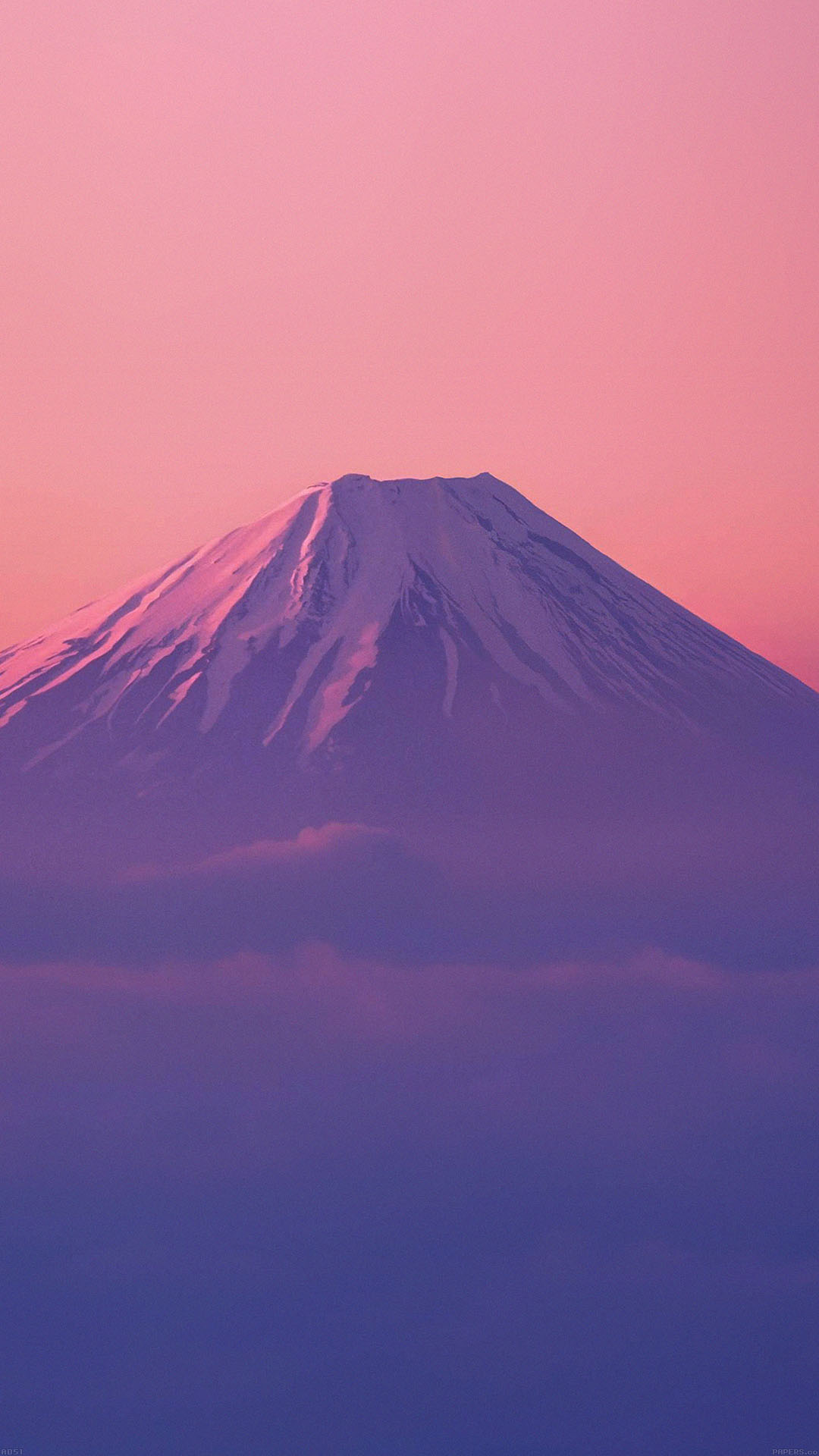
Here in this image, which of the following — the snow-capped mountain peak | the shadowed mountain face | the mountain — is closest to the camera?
the shadowed mountain face

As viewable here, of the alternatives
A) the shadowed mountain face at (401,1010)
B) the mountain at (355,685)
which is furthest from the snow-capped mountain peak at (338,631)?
the shadowed mountain face at (401,1010)

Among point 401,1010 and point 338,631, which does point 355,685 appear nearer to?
point 338,631

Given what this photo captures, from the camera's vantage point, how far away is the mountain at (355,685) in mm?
112062

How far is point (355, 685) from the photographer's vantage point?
112m

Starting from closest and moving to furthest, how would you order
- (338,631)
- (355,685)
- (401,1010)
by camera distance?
1. (355,685)
2. (338,631)
3. (401,1010)

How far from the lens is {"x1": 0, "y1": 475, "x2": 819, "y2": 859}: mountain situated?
112062 mm

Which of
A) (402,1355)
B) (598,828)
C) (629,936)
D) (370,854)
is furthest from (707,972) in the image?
(402,1355)

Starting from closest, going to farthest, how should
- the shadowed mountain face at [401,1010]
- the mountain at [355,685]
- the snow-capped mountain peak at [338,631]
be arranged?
1. the shadowed mountain face at [401,1010]
2. the snow-capped mountain peak at [338,631]
3. the mountain at [355,685]

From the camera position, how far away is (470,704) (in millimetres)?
117250

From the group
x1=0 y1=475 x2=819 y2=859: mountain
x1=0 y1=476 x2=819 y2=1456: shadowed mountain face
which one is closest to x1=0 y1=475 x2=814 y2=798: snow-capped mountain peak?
x1=0 y1=475 x2=819 y2=859: mountain

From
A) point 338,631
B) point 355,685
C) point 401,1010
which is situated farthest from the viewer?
point 401,1010

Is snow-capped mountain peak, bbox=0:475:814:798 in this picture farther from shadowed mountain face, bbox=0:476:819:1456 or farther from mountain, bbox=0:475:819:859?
shadowed mountain face, bbox=0:476:819:1456

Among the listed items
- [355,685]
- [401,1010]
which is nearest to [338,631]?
[355,685]

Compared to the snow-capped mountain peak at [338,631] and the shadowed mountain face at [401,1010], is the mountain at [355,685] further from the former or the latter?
the shadowed mountain face at [401,1010]
